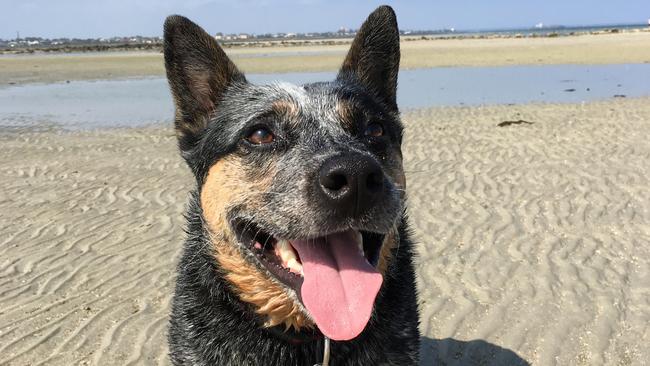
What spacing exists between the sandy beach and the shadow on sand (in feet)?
0.05

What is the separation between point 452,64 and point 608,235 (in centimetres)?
3420

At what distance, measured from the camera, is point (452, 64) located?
4012 cm

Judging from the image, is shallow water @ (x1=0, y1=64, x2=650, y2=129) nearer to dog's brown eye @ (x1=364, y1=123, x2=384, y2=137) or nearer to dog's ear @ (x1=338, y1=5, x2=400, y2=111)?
dog's ear @ (x1=338, y1=5, x2=400, y2=111)

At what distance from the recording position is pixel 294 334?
10.8 feet

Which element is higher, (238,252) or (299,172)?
(299,172)

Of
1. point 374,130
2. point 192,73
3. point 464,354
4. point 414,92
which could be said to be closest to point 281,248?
point 374,130

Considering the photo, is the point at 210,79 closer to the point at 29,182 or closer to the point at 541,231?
the point at 541,231

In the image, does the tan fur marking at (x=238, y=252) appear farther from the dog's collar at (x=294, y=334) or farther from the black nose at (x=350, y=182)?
the black nose at (x=350, y=182)

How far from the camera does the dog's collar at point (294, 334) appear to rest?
10.7 ft

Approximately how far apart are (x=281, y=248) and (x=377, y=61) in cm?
169

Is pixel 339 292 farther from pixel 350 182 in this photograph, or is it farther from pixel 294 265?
pixel 350 182

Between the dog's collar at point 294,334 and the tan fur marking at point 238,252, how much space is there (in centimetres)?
3

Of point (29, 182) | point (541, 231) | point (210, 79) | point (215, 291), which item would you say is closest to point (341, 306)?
point (215, 291)

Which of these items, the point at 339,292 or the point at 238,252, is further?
the point at 238,252
